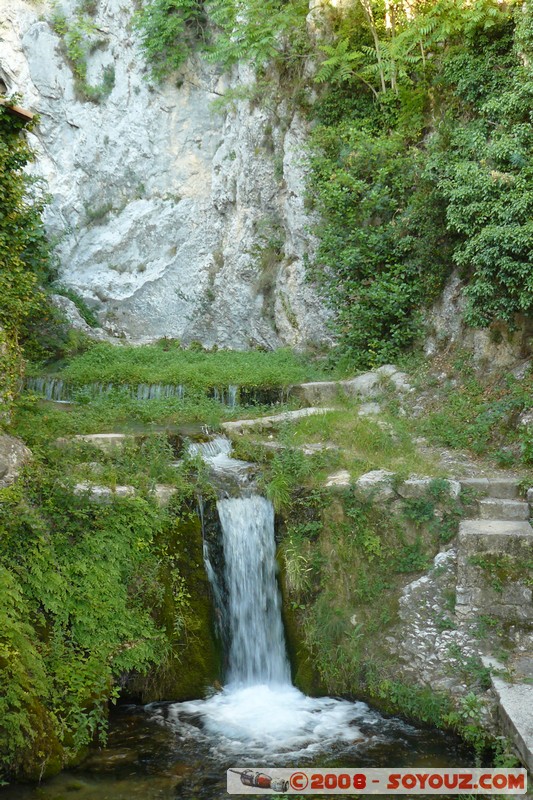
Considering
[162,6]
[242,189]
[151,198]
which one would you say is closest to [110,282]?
[151,198]

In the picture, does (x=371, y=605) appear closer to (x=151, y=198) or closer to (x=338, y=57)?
(x=338, y=57)

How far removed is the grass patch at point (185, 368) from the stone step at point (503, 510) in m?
5.46

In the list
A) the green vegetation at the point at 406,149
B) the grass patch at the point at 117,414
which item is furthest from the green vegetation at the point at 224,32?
the grass patch at the point at 117,414

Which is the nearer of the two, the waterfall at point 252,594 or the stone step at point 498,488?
the waterfall at point 252,594

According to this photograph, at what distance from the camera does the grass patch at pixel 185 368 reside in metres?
13.0

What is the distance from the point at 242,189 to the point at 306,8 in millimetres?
4294

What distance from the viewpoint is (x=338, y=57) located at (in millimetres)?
13672

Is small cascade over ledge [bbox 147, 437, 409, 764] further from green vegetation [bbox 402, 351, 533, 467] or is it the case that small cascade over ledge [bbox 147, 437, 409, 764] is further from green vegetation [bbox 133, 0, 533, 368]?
green vegetation [bbox 133, 0, 533, 368]

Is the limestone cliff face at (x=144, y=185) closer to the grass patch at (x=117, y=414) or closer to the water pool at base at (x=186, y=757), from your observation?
the grass patch at (x=117, y=414)

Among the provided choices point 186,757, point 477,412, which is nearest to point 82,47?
point 477,412

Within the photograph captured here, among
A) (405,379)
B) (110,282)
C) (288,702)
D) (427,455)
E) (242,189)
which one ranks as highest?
(242,189)

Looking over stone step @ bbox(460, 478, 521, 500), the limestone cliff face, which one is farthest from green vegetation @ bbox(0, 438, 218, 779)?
the limestone cliff face

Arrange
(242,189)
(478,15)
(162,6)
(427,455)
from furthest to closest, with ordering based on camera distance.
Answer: (162,6), (242,189), (478,15), (427,455)

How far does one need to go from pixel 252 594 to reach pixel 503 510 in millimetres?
3068
